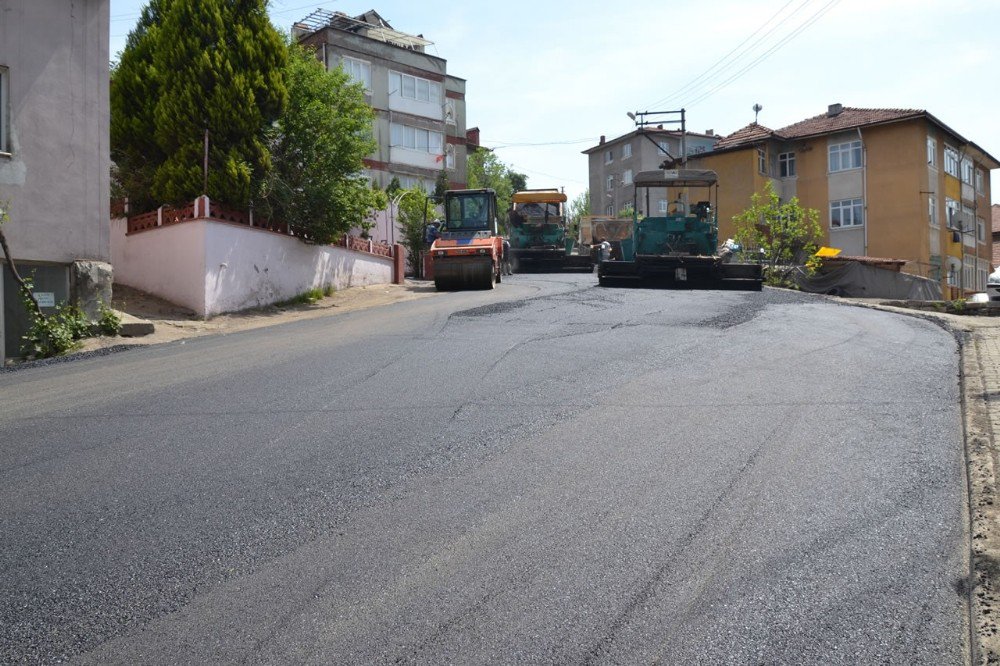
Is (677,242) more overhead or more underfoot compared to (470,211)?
more underfoot

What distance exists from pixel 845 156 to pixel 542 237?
19017mm

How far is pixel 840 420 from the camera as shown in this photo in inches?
272

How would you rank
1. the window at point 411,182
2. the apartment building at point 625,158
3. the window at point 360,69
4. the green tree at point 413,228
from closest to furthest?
the green tree at point 413,228 → the window at point 360,69 → the window at point 411,182 → the apartment building at point 625,158

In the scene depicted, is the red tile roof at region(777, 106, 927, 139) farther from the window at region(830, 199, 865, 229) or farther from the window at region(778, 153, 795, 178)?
the window at region(830, 199, 865, 229)

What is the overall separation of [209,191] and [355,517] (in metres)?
15.8

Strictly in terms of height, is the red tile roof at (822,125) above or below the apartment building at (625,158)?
below

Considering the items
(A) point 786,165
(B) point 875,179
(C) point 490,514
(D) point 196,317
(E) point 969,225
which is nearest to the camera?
(C) point 490,514

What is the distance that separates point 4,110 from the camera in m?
13.7

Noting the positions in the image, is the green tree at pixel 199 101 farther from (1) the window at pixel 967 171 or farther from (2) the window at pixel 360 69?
(1) the window at pixel 967 171

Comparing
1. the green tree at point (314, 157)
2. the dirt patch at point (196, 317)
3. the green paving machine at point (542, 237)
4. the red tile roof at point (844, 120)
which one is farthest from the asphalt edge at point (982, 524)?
the red tile roof at point (844, 120)

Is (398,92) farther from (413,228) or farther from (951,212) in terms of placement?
(951,212)

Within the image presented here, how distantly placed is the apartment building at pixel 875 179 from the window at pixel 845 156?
0.05 meters

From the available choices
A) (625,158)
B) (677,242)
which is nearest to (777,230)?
(677,242)

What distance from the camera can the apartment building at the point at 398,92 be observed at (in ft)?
133
